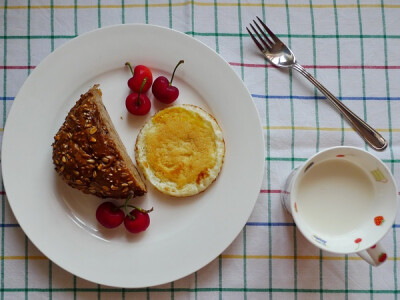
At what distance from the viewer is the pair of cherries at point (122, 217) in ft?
6.80

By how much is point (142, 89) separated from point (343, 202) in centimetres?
107

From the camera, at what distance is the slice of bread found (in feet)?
6.53

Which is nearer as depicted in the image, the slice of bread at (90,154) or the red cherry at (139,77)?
the slice of bread at (90,154)

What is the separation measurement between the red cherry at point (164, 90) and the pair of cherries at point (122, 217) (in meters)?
0.50

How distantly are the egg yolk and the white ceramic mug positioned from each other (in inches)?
16.4

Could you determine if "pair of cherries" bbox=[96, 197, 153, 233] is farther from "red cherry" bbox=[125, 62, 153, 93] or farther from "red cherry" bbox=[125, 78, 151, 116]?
"red cherry" bbox=[125, 62, 153, 93]

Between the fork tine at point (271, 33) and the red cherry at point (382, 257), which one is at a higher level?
the fork tine at point (271, 33)

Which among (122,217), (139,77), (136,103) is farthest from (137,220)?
(139,77)

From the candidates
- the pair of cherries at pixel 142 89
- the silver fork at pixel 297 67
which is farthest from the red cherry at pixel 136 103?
the silver fork at pixel 297 67

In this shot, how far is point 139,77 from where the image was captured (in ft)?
7.02

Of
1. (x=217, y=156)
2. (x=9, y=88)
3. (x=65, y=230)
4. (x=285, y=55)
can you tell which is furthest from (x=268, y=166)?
(x=9, y=88)

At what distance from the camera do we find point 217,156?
2.18m

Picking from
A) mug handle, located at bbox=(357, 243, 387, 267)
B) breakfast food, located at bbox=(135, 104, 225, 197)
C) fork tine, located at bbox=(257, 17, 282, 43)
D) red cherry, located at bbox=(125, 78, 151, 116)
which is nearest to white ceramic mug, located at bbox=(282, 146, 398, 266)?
mug handle, located at bbox=(357, 243, 387, 267)

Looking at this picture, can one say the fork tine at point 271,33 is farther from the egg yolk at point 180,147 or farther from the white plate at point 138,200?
the egg yolk at point 180,147
